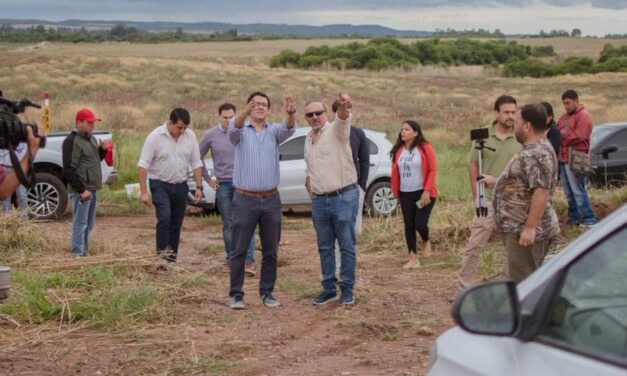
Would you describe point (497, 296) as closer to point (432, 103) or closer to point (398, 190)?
point (398, 190)

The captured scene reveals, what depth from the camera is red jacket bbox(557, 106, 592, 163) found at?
12992 millimetres

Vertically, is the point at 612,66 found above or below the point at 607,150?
below

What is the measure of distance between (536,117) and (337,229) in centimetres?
258

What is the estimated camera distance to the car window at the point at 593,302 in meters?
2.88

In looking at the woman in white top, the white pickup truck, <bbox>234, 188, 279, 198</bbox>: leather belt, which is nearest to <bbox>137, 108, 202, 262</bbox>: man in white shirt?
<bbox>234, 188, 279, 198</bbox>: leather belt

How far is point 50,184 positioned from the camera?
565 inches

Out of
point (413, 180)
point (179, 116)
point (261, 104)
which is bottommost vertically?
point (413, 180)

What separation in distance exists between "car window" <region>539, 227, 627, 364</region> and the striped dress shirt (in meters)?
5.69

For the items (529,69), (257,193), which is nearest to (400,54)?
(529,69)

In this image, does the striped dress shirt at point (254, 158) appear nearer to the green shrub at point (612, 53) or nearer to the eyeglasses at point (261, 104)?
the eyeglasses at point (261, 104)

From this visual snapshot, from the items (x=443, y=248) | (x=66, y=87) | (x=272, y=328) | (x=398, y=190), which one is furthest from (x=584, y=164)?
(x=66, y=87)

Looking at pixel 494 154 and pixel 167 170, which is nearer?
pixel 494 154

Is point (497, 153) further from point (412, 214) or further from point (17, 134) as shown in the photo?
point (17, 134)

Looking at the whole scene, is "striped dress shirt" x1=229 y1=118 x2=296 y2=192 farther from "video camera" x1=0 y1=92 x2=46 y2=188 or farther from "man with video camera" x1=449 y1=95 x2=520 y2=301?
"video camera" x1=0 y1=92 x2=46 y2=188
